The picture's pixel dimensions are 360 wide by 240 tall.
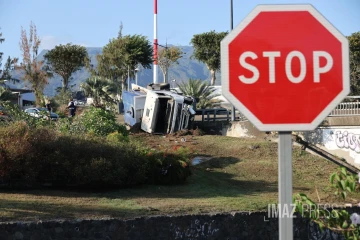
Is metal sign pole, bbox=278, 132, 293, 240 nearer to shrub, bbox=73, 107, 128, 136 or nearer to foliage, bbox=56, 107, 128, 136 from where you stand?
foliage, bbox=56, 107, 128, 136

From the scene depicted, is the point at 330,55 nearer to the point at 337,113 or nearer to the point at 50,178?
the point at 50,178

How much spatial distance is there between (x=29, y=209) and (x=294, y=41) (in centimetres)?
815

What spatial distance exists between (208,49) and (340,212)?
59.8 m

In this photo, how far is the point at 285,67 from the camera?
2.48 m

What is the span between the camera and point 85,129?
16422mm

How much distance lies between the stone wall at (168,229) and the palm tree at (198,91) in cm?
2280

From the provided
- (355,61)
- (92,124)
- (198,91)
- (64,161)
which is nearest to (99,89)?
(198,91)

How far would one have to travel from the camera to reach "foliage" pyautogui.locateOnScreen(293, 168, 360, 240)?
3122mm

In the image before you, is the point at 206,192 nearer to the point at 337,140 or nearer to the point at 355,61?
the point at 337,140

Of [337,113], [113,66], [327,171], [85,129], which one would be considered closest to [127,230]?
[85,129]

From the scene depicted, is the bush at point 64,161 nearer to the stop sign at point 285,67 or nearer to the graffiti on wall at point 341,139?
the stop sign at point 285,67

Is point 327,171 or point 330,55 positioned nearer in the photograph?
point 330,55

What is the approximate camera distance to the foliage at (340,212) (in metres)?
3.12

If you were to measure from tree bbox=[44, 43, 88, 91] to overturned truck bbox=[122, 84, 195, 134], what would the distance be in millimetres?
35844
